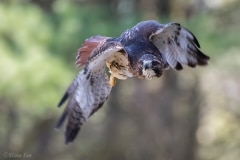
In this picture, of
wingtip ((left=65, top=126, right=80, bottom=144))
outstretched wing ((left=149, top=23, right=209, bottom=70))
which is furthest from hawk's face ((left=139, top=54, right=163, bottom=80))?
wingtip ((left=65, top=126, right=80, bottom=144))

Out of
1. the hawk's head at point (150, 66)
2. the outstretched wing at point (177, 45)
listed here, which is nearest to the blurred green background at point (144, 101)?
the outstretched wing at point (177, 45)

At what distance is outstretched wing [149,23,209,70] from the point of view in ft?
3.46

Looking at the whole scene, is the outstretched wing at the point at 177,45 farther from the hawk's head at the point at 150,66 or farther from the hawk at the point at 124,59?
the hawk's head at the point at 150,66

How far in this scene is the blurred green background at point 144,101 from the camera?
3928 mm

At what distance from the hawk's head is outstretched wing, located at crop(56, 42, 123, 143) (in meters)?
0.07

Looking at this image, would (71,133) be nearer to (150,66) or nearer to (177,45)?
(177,45)

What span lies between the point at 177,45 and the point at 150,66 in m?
0.28

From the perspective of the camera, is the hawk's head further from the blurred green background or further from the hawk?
the blurred green background

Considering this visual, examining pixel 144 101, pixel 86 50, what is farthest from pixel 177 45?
pixel 144 101

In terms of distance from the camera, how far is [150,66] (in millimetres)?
861

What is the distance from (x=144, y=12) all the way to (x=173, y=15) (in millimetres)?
228

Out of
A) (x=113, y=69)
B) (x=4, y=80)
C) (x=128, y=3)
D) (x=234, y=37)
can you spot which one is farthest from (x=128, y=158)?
(x=113, y=69)

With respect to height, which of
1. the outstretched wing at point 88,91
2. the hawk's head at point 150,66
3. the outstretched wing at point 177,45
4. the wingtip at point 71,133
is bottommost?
the wingtip at point 71,133

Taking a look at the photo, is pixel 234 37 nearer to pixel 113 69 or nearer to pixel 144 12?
pixel 144 12
